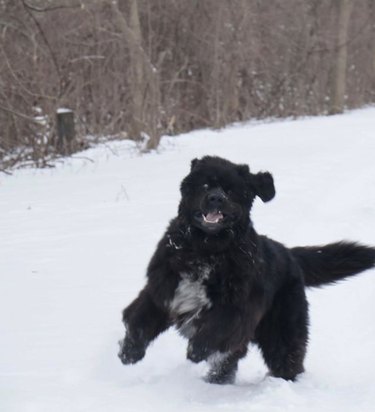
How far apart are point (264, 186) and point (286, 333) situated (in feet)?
3.25

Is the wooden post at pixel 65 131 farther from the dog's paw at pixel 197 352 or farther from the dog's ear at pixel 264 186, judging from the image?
the dog's paw at pixel 197 352

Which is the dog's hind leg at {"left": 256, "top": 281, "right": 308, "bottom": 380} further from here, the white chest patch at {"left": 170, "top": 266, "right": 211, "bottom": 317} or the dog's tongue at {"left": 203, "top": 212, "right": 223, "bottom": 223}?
the dog's tongue at {"left": 203, "top": 212, "right": 223, "bottom": 223}

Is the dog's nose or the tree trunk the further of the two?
the tree trunk

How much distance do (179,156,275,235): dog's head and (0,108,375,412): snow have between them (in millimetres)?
989

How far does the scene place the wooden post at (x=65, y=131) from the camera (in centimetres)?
1527

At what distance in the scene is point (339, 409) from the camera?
12.4 feet

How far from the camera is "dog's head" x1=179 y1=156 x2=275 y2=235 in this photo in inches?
160

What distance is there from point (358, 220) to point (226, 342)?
4698mm

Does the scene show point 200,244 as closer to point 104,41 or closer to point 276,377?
point 276,377

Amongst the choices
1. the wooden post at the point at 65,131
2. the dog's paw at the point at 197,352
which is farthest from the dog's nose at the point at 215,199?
the wooden post at the point at 65,131

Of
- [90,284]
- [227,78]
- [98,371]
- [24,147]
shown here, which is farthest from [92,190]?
[227,78]

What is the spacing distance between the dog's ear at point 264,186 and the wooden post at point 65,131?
11333 millimetres

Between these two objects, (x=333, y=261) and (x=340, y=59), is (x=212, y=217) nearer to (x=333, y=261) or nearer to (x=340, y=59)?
(x=333, y=261)

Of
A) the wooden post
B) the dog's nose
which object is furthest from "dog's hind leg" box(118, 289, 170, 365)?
the wooden post
